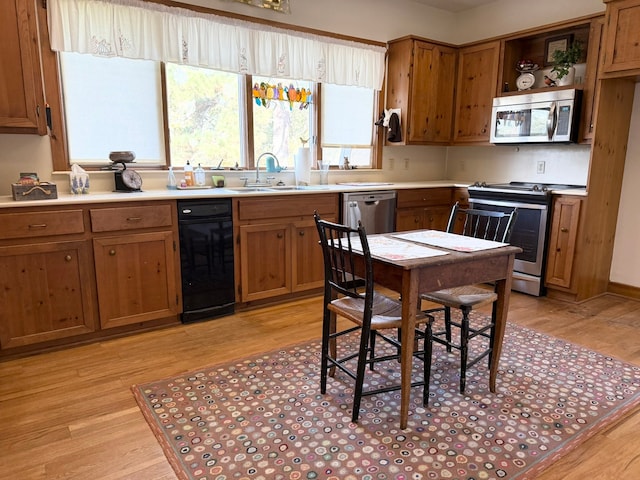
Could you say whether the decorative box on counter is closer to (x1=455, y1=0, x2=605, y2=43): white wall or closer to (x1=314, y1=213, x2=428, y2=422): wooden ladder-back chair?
(x1=314, y1=213, x2=428, y2=422): wooden ladder-back chair

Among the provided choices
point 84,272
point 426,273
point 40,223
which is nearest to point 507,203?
point 426,273

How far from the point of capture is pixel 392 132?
450 cm

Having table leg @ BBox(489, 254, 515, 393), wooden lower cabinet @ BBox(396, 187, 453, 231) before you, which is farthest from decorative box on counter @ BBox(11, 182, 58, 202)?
wooden lower cabinet @ BBox(396, 187, 453, 231)

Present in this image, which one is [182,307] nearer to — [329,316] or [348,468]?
[329,316]

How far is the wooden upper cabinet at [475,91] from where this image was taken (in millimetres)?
4352

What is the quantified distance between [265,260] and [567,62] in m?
3.12

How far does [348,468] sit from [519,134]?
347cm

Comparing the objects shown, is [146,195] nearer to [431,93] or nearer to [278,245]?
[278,245]

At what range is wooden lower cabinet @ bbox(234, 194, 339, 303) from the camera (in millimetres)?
3334

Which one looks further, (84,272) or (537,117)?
(537,117)

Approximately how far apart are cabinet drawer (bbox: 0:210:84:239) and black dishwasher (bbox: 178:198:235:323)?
2.09 feet

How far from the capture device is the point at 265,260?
346 cm

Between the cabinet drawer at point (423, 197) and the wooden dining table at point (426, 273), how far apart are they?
6.57ft

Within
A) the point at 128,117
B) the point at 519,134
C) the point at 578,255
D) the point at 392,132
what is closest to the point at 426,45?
the point at 392,132
